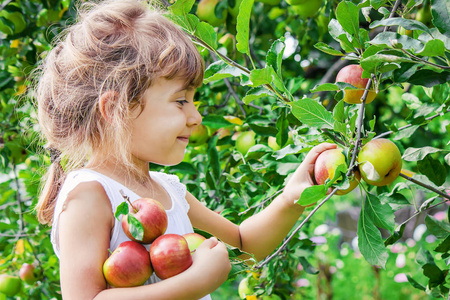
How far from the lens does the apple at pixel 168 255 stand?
2.67 ft

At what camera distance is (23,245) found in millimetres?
2219

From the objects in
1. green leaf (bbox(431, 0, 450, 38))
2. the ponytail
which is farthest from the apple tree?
the ponytail

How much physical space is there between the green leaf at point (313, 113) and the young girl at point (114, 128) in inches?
6.7

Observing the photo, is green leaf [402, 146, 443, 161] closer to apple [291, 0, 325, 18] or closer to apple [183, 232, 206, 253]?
apple [183, 232, 206, 253]

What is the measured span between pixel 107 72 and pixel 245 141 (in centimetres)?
61

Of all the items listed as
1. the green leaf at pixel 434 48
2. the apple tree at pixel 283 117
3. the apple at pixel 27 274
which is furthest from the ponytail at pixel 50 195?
the apple at pixel 27 274

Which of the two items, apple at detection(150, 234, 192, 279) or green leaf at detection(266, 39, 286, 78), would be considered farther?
green leaf at detection(266, 39, 286, 78)

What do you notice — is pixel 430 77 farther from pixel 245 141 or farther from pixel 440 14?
pixel 245 141

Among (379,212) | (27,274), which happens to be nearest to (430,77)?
(379,212)

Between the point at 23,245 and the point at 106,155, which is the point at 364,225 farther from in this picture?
the point at 23,245

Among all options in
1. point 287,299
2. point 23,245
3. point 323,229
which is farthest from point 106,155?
point 323,229

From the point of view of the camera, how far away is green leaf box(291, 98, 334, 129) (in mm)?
919

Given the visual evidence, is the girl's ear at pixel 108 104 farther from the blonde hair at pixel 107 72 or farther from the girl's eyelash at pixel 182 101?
the girl's eyelash at pixel 182 101

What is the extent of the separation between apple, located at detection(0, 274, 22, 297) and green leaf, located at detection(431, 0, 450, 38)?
6.03 feet
